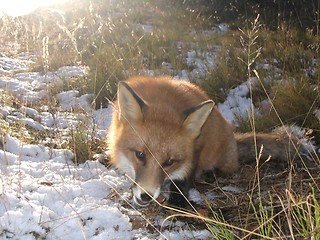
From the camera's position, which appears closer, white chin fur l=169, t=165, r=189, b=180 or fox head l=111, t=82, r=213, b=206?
fox head l=111, t=82, r=213, b=206

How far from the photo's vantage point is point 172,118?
10.9 ft

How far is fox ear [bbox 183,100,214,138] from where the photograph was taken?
10.2ft

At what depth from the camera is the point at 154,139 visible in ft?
10.4

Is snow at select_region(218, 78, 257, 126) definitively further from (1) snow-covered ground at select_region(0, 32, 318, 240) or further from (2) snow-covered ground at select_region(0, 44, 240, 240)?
(2) snow-covered ground at select_region(0, 44, 240, 240)

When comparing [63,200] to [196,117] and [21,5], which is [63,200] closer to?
[196,117]

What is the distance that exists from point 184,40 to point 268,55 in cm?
282

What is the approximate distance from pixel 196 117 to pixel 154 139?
1.26ft

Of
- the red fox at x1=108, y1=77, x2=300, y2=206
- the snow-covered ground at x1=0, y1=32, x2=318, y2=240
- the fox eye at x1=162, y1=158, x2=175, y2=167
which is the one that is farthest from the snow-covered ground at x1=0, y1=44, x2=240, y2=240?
the fox eye at x1=162, y1=158, x2=175, y2=167

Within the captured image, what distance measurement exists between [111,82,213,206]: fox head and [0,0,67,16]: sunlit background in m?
3.84

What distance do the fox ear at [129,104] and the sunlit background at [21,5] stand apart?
3.75 meters

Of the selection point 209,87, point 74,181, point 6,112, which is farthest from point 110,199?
point 209,87

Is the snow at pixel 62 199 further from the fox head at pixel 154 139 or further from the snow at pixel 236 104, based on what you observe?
the snow at pixel 236 104

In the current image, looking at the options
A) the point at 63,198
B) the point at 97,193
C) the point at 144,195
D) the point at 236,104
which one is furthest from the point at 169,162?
the point at 236,104

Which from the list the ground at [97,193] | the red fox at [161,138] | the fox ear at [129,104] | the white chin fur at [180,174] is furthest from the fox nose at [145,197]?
the fox ear at [129,104]
